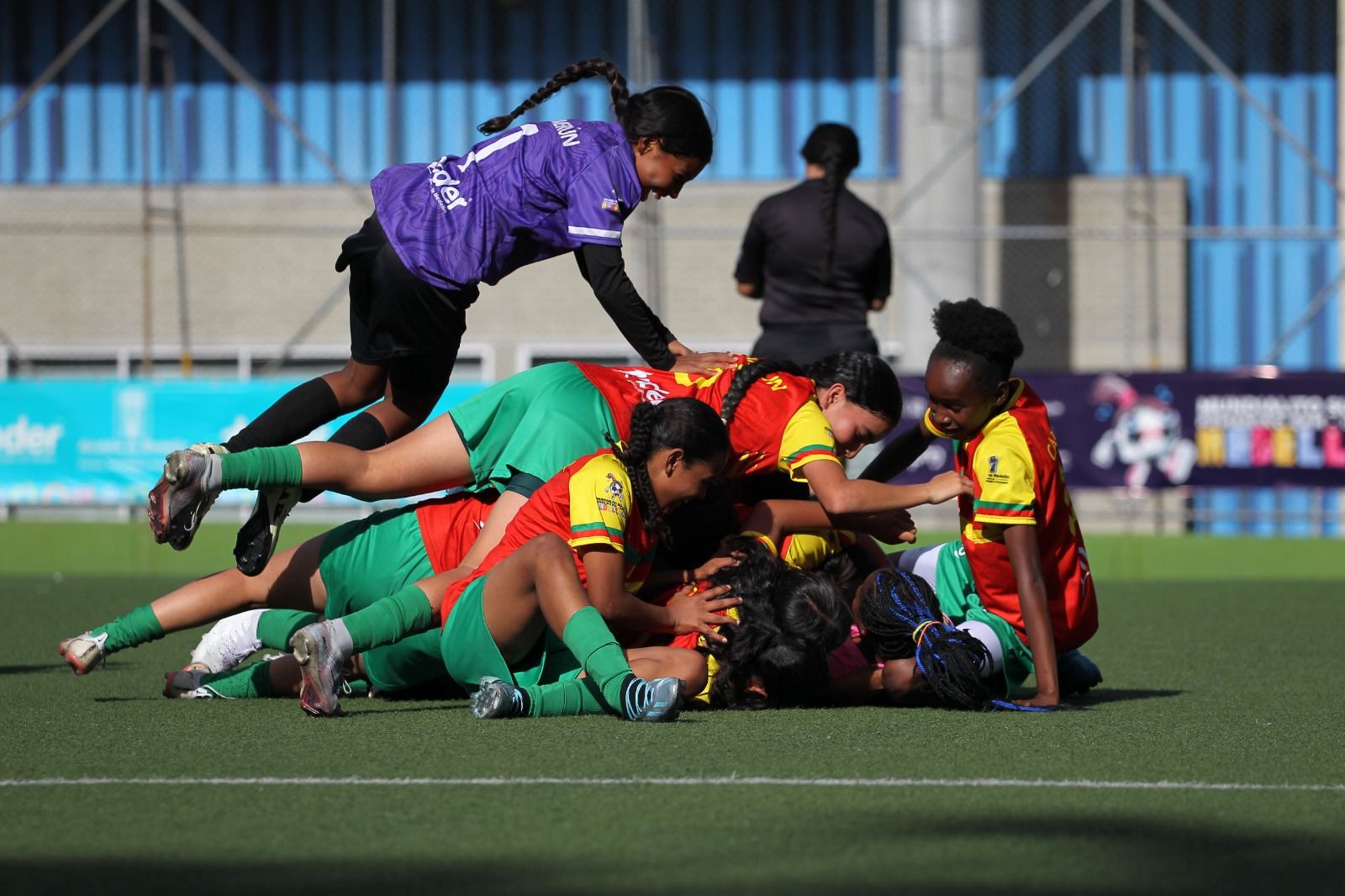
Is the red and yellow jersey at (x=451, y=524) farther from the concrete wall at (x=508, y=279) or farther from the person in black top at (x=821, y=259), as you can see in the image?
the concrete wall at (x=508, y=279)

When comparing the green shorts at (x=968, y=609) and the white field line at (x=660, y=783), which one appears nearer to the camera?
the white field line at (x=660, y=783)

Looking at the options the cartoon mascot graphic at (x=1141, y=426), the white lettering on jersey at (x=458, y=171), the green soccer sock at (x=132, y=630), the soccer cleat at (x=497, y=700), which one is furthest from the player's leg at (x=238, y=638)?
the cartoon mascot graphic at (x=1141, y=426)

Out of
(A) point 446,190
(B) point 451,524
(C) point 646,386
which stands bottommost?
(B) point 451,524

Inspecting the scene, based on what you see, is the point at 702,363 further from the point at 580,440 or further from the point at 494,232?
the point at 494,232

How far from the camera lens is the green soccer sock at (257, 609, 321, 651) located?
4957 mm

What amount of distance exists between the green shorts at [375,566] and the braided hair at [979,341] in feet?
5.13

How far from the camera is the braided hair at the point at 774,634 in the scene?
180 inches

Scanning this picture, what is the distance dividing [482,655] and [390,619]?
0.82 feet

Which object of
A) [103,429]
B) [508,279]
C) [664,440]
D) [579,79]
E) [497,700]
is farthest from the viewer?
[508,279]

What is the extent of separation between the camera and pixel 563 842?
9.40ft

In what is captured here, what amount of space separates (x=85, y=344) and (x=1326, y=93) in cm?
1123

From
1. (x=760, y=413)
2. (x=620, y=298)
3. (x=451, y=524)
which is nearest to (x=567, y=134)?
(x=620, y=298)

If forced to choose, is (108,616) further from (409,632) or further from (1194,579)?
(1194,579)

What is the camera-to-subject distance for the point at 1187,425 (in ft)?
34.7
